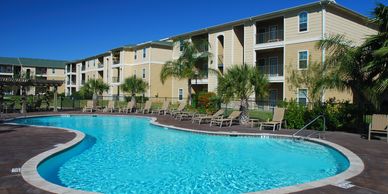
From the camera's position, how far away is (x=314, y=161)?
10273 mm

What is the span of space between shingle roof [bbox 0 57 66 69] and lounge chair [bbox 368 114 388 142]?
77714 mm

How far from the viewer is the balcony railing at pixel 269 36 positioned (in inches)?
1059

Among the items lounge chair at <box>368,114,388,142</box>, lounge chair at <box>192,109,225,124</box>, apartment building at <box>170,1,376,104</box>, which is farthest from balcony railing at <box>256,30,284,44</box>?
lounge chair at <box>368,114,388,142</box>

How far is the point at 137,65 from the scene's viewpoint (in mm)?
44188

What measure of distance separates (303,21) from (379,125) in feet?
45.0

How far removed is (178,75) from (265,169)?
1996 cm

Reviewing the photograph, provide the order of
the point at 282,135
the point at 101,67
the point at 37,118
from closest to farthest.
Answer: the point at 282,135 < the point at 37,118 < the point at 101,67

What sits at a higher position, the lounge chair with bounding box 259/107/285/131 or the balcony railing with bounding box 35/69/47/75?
the balcony railing with bounding box 35/69/47/75

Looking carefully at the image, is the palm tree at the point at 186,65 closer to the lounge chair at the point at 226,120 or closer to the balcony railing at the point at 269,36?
the balcony railing at the point at 269,36

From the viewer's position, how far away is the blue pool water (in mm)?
7801

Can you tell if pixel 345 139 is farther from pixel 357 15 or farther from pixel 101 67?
pixel 101 67

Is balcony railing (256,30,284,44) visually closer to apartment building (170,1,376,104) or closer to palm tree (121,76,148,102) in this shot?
apartment building (170,1,376,104)

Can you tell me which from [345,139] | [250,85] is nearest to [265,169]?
[345,139]

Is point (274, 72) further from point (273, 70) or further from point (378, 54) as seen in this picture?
point (378, 54)
